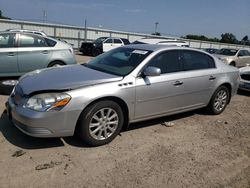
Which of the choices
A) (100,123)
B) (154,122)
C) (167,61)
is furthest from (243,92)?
(100,123)

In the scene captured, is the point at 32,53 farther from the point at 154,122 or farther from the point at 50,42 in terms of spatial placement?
the point at 154,122

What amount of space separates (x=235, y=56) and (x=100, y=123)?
43.5ft

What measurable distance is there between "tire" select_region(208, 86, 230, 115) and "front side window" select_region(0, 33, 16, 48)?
17.3 ft

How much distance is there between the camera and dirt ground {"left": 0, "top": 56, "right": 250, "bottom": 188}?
3.28 m

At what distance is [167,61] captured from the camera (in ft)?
16.2

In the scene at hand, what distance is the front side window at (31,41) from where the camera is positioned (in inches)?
292

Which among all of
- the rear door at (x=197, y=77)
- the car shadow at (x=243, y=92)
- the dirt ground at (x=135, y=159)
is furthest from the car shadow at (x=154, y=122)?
the car shadow at (x=243, y=92)

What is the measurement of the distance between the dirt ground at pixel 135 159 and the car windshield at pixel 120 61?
43.2 inches

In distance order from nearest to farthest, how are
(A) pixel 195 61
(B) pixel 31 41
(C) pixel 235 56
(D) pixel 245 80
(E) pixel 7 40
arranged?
(A) pixel 195 61 → (E) pixel 7 40 → (B) pixel 31 41 → (D) pixel 245 80 → (C) pixel 235 56

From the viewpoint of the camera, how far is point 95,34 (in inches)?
1099

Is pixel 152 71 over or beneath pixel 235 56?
over

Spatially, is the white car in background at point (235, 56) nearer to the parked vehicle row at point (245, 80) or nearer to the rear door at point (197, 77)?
the parked vehicle row at point (245, 80)

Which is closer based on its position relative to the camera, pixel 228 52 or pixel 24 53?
pixel 24 53

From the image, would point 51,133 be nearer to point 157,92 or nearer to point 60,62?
point 157,92
